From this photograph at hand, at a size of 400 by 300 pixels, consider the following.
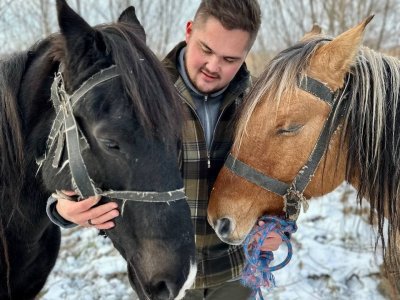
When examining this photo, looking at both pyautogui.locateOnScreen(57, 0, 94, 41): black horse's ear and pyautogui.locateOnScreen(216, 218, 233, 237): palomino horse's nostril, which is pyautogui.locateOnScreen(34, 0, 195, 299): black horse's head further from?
pyautogui.locateOnScreen(216, 218, 233, 237): palomino horse's nostril

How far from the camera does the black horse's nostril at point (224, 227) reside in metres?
1.99

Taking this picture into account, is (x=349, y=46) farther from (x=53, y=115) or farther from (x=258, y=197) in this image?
(x=53, y=115)

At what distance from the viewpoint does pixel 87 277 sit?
4391 millimetres

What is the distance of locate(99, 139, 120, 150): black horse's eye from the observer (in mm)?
1533

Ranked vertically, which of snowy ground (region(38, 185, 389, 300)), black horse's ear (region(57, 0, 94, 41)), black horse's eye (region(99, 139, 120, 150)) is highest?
black horse's ear (region(57, 0, 94, 41))

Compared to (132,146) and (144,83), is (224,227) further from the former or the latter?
(144,83)

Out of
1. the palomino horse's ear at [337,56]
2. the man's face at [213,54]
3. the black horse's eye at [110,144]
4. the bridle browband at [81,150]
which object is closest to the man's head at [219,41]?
the man's face at [213,54]

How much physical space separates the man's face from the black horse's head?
19.1 inches

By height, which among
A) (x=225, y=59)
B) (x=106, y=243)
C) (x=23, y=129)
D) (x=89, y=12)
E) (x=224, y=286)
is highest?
(x=225, y=59)

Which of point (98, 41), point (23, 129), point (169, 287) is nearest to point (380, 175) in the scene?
point (169, 287)

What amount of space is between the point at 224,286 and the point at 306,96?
120 centimetres

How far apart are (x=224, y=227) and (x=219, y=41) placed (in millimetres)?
916

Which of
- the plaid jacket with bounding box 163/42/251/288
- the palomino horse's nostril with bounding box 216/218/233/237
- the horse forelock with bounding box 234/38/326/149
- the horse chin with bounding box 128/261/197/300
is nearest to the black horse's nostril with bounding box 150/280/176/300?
the horse chin with bounding box 128/261/197/300

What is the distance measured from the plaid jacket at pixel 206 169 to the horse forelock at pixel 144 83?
398mm
